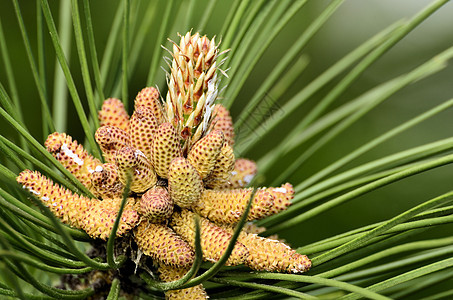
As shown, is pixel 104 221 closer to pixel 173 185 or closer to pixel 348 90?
pixel 173 185

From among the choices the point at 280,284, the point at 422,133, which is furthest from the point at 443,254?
the point at 422,133

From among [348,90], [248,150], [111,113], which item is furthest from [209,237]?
[348,90]

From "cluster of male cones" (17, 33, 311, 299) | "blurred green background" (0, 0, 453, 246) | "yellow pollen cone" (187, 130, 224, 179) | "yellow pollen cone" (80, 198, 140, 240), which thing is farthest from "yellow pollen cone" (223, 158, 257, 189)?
"blurred green background" (0, 0, 453, 246)

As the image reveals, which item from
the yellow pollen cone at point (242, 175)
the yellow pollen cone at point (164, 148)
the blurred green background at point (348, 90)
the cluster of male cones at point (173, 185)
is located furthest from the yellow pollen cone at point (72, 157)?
the blurred green background at point (348, 90)

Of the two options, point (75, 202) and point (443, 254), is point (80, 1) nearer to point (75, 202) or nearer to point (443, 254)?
point (75, 202)

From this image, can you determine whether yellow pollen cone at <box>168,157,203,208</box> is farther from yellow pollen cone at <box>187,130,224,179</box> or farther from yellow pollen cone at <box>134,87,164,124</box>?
yellow pollen cone at <box>134,87,164,124</box>

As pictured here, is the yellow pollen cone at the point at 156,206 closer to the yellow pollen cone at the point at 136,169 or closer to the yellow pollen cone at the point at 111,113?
the yellow pollen cone at the point at 136,169
